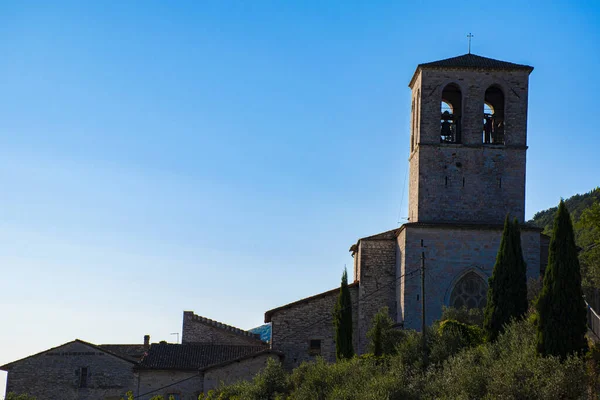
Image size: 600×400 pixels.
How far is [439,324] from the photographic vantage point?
33.8m

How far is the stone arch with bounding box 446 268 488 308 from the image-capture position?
36.8 m

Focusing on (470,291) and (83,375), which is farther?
(83,375)

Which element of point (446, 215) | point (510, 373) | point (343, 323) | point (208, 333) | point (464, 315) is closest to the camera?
point (510, 373)

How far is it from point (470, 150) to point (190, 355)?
15609 mm

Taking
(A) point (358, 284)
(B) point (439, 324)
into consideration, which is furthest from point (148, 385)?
(B) point (439, 324)

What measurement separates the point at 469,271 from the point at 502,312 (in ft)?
19.4

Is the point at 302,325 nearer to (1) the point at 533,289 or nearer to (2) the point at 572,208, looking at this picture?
(1) the point at 533,289

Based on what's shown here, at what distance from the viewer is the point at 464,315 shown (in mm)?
34875

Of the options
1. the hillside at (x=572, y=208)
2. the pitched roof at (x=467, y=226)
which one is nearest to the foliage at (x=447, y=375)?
the pitched roof at (x=467, y=226)

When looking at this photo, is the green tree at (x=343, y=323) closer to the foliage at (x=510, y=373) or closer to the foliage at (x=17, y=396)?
the foliage at (x=510, y=373)

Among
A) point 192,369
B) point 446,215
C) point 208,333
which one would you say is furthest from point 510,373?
point 208,333

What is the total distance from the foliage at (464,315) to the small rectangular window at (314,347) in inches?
265

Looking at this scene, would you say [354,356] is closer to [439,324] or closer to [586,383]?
[439,324]

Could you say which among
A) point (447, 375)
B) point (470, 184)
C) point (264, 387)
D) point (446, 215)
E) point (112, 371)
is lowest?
point (264, 387)
